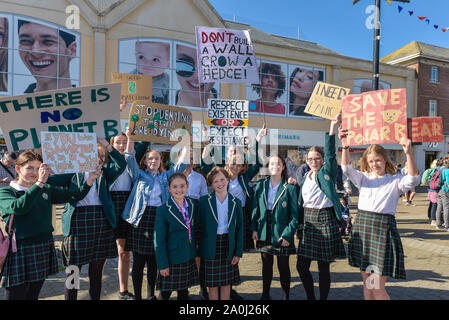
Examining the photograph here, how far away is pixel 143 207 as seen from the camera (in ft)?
11.8

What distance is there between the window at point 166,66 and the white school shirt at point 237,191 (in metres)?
12.2

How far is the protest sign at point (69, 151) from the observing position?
291cm

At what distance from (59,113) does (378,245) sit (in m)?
3.43

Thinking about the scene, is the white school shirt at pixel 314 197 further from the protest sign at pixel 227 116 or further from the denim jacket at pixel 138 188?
the protest sign at pixel 227 116

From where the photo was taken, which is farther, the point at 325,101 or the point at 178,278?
the point at 325,101

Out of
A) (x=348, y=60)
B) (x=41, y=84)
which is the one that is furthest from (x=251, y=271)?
(x=348, y=60)

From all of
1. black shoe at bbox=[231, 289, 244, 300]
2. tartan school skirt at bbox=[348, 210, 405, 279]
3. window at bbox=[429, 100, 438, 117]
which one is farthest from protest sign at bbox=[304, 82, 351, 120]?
window at bbox=[429, 100, 438, 117]

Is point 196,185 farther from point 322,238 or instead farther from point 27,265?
point 27,265

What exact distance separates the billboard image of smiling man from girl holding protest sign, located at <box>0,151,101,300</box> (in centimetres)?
1360

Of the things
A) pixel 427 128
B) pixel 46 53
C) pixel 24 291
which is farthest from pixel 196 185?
pixel 46 53

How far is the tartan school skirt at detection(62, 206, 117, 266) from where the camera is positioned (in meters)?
3.23

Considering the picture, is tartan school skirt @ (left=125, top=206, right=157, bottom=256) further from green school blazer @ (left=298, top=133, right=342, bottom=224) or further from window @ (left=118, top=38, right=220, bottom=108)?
window @ (left=118, top=38, right=220, bottom=108)

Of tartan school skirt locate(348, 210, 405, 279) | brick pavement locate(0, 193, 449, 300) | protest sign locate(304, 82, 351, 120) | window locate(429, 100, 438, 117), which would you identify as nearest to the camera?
tartan school skirt locate(348, 210, 405, 279)
